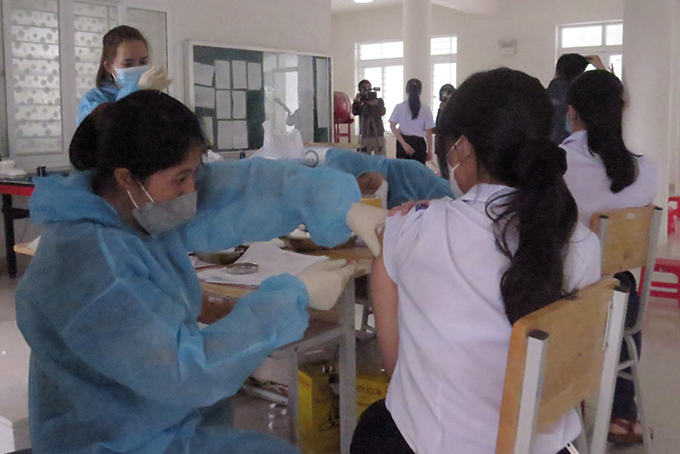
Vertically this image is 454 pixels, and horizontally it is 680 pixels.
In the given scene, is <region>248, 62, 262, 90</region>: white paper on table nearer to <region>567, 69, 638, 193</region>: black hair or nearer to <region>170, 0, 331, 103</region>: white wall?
<region>170, 0, 331, 103</region>: white wall

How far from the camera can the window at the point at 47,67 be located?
4.36 metres

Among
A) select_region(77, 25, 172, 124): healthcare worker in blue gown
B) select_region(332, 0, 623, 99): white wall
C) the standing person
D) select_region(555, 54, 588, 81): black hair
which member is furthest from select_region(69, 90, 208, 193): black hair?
select_region(332, 0, 623, 99): white wall

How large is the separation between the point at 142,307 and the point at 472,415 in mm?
509

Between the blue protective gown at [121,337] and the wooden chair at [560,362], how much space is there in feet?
1.20

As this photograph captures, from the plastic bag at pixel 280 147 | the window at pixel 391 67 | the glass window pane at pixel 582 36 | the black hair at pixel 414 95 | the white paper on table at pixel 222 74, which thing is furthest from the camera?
the window at pixel 391 67

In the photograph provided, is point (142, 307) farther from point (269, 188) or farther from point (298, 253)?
point (298, 253)

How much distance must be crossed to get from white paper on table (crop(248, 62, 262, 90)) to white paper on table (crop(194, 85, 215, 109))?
1.59 ft

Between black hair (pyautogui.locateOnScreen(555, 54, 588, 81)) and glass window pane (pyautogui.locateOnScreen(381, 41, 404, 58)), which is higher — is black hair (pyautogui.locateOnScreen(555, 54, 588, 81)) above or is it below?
below

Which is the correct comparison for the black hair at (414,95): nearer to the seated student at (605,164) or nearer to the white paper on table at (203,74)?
the white paper on table at (203,74)

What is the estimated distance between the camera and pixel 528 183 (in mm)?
1027

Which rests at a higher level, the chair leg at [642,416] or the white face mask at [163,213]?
the white face mask at [163,213]

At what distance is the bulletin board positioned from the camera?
5773 mm

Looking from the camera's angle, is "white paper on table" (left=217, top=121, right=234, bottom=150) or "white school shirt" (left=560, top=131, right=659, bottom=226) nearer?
"white school shirt" (left=560, top=131, right=659, bottom=226)

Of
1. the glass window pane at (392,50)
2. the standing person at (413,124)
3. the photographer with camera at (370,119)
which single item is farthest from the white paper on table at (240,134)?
the glass window pane at (392,50)
